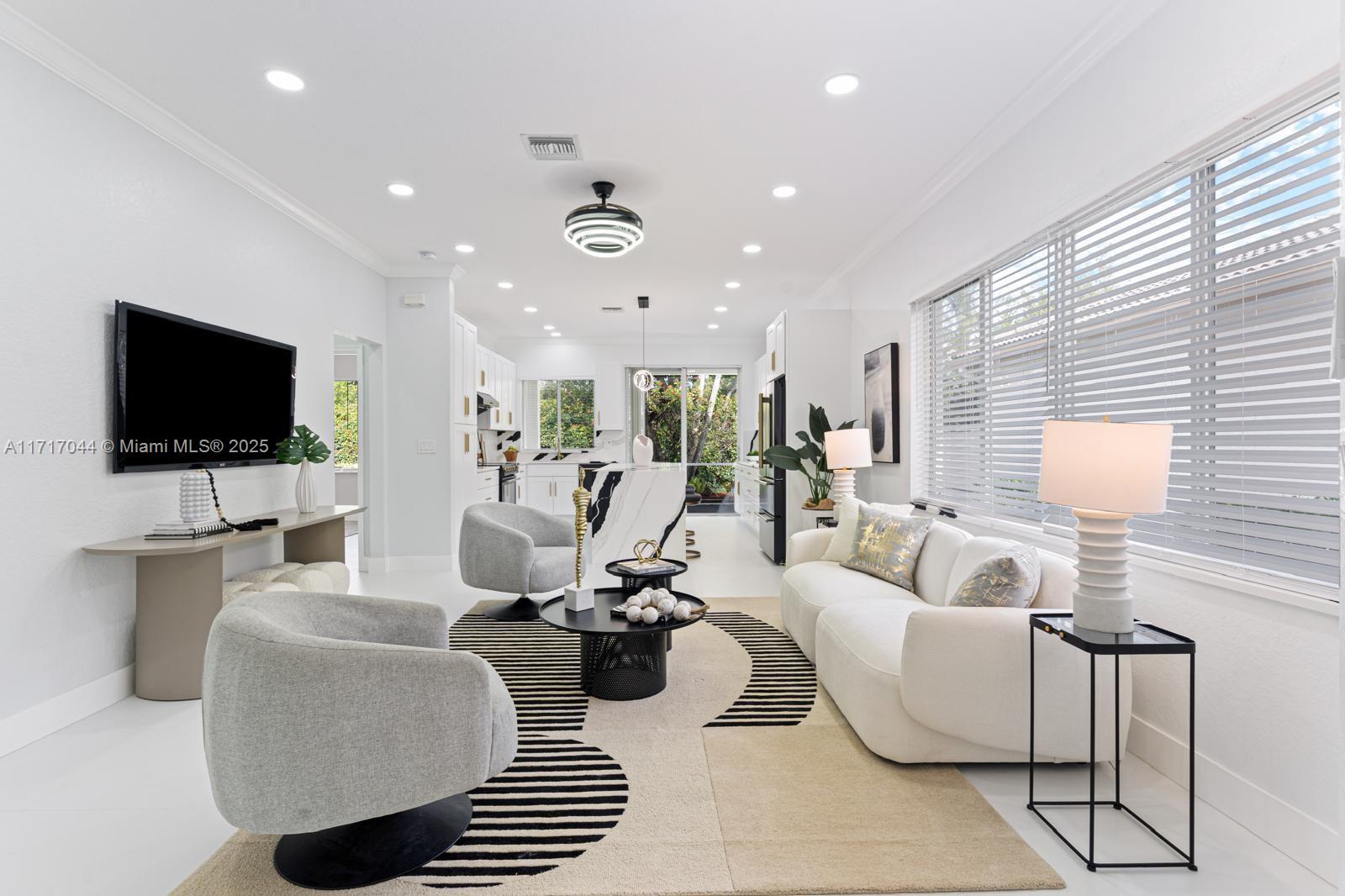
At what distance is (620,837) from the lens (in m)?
1.93

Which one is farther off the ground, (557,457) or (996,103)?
(996,103)

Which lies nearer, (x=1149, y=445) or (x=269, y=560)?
(x=1149, y=445)

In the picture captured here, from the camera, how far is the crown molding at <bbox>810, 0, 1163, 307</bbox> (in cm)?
245

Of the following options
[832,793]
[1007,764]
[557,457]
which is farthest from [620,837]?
[557,457]

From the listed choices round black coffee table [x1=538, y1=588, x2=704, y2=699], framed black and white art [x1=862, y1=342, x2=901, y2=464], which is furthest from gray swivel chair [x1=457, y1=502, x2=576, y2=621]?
framed black and white art [x1=862, y1=342, x2=901, y2=464]

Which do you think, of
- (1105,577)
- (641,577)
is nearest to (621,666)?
(641,577)

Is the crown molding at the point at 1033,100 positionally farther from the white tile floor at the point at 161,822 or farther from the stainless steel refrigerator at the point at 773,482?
the white tile floor at the point at 161,822

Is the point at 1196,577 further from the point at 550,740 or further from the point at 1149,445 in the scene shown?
the point at 550,740

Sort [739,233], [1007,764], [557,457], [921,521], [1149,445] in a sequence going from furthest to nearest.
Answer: [557,457]
[739,233]
[921,521]
[1007,764]
[1149,445]

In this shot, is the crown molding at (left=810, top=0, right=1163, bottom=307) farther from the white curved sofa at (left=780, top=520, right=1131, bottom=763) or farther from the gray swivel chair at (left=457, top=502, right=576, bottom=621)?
the gray swivel chair at (left=457, top=502, right=576, bottom=621)

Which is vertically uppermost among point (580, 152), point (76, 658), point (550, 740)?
point (580, 152)

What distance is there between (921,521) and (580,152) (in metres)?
2.66

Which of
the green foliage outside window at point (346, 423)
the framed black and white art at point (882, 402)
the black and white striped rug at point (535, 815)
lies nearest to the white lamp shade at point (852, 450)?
the framed black and white art at point (882, 402)

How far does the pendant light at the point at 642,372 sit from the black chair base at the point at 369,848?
235 inches
